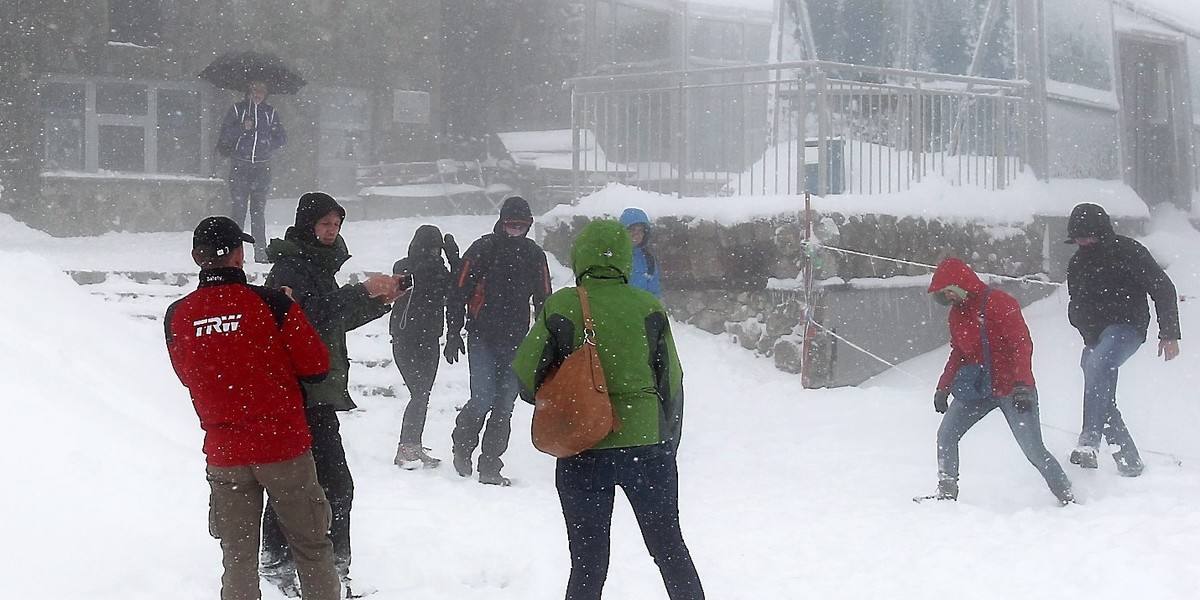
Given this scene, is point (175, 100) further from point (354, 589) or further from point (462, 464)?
point (354, 589)

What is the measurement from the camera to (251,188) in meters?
11.5

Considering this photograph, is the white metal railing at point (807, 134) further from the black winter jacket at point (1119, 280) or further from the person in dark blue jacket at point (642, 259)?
the black winter jacket at point (1119, 280)

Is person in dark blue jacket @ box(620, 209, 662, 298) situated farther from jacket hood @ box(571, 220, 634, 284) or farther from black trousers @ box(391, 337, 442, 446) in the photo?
jacket hood @ box(571, 220, 634, 284)

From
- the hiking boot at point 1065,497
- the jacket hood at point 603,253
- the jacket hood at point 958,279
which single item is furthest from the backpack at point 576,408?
the hiking boot at point 1065,497

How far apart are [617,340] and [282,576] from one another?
1928mm

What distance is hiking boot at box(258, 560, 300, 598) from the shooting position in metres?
4.70

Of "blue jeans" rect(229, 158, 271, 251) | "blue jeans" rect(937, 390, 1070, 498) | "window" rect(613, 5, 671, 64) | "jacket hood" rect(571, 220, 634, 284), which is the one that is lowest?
"blue jeans" rect(937, 390, 1070, 498)

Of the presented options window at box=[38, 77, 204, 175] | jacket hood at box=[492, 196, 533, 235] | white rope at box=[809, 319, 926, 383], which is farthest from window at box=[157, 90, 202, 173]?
jacket hood at box=[492, 196, 533, 235]

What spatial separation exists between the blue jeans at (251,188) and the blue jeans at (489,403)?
4932 mm

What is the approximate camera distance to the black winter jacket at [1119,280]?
7133 millimetres

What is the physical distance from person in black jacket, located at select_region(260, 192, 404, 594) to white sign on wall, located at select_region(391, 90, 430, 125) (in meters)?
12.6

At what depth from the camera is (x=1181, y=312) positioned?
11602 mm

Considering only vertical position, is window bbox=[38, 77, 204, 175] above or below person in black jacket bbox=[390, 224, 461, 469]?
above

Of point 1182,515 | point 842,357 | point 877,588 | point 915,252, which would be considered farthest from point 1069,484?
point 915,252
